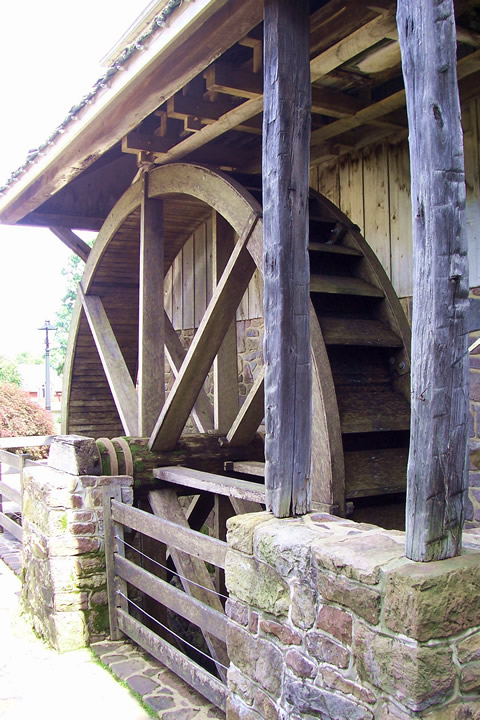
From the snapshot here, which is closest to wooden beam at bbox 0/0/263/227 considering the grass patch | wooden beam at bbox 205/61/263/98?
wooden beam at bbox 205/61/263/98

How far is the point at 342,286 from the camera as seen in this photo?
3951 millimetres

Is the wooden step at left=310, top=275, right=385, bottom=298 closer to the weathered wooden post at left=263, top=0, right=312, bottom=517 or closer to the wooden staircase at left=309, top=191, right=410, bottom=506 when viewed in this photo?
the wooden staircase at left=309, top=191, right=410, bottom=506

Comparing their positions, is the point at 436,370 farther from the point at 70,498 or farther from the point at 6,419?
the point at 6,419

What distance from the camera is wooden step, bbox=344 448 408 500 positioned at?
339 cm

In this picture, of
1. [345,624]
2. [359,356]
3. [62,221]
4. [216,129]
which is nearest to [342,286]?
[359,356]

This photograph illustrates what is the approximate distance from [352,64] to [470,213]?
98cm

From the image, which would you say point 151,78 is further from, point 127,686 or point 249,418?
point 127,686

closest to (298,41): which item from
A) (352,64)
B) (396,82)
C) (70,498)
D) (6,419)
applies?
(352,64)

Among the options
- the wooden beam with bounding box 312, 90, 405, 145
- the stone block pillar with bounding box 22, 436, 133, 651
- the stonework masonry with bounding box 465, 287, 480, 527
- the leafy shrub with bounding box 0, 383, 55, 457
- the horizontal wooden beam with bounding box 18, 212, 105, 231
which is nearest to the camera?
the stonework masonry with bounding box 465, 287, 480, 527

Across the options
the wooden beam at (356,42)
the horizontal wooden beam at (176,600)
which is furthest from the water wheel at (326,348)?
the wooden beam at (356,42)

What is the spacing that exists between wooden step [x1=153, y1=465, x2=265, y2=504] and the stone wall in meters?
0.96

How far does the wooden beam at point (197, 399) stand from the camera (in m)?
5.28

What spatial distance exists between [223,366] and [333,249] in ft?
4.39

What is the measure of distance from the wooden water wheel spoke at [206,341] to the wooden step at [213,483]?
0.23 meters
